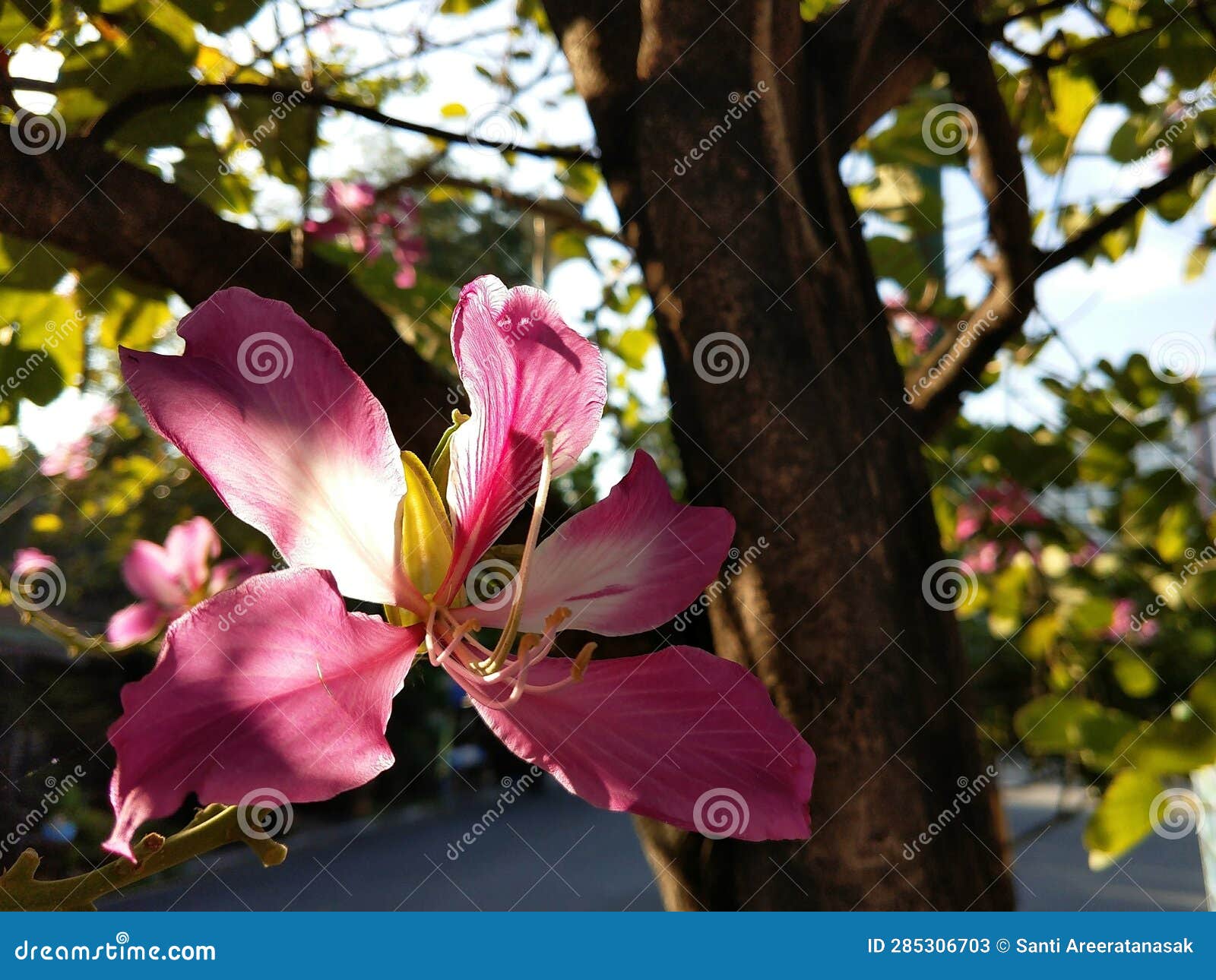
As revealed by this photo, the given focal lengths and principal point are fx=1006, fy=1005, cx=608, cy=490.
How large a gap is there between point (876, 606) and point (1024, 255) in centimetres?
36

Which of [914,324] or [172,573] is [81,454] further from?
[914,324]

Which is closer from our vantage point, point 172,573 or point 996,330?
point 996,330

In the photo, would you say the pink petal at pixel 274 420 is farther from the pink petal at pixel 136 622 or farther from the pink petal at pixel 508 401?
the pink petal at pixel 136 622

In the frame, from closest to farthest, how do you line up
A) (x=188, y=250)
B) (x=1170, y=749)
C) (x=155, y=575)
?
(x=1170, y=749) < (x=188, y=250) < (x=155, y=575)

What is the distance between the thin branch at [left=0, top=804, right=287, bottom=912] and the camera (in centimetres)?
29

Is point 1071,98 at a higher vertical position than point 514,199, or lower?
higher

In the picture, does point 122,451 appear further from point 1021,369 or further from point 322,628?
point 322,628

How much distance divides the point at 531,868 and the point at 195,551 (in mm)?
3544

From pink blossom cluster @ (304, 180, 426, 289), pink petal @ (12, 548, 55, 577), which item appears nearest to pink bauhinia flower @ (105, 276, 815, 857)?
pink petal @ (12, 548, 55, 577)

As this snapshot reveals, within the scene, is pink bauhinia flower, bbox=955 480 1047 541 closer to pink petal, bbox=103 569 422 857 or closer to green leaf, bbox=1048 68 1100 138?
green leaf, bbox=1048 68 1100 138

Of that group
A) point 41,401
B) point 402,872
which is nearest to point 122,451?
point 41,401

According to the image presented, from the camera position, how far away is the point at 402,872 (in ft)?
12.3

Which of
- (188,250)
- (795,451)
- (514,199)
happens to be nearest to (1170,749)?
(795,451)

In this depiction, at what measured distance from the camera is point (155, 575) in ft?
3.15
